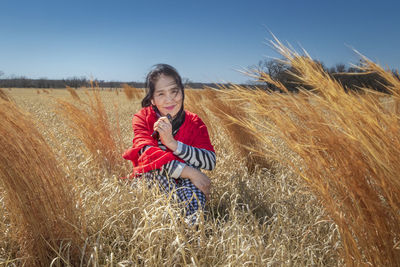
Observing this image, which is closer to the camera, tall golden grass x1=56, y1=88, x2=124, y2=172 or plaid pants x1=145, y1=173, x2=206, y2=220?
plaid pants x1=145, y1=173, x2=206, y2=220

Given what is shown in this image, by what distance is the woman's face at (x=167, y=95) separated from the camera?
6.50 feet

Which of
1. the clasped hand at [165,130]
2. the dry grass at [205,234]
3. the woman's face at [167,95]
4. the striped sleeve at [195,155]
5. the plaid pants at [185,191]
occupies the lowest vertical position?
the dry grass at [205,234]

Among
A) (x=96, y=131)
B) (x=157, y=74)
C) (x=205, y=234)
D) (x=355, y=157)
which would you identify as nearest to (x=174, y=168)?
(x=205, y=234)

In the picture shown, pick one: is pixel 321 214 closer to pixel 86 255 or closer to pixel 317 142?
pixel 317 142

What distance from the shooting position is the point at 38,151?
1.23 m

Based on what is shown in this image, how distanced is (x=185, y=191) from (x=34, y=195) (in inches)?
36.0

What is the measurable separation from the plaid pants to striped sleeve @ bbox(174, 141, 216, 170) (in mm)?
133

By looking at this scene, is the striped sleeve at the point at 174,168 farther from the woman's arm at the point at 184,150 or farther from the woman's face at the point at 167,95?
the woman's face at the point at 167,95

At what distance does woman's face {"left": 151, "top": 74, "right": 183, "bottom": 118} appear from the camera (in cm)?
198

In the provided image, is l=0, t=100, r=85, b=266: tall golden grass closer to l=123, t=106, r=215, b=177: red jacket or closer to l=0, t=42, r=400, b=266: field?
l=0, t=42, r=400, b=266: field

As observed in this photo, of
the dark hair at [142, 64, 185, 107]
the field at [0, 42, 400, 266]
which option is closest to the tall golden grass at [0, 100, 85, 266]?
the field at [0, 42, 400, 266]

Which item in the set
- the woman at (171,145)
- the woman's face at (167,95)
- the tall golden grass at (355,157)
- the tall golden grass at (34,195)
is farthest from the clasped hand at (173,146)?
the tall golden grass at (355,157)

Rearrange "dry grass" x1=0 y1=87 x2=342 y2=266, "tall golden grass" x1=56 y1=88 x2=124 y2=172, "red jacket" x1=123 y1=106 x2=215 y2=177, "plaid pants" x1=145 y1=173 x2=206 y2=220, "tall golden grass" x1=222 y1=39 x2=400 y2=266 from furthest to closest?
"tall golden grass" x1=56 y1=88 x2=124 y2=172, "red jacket" x1=123 y1=106 x2=215 y2=177, "plaid pants" x1=145 y1=173 x2=206 y2=220, "dry grass" x1=0 y1=87 x2=342 y2=266, "tall golden grass" x1=222 y1=39 x2=400 y2=266

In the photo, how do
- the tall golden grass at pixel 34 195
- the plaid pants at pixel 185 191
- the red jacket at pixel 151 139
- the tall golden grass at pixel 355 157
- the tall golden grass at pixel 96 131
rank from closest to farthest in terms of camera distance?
1. the tall golden grass at pixel 355 157
2. the tall golden grass at pixel 34 195
3. the plaid pants at pixel 185 191
4. the red jacket at pixel 151 139
5. the tall golden grass at pixel 96 131
